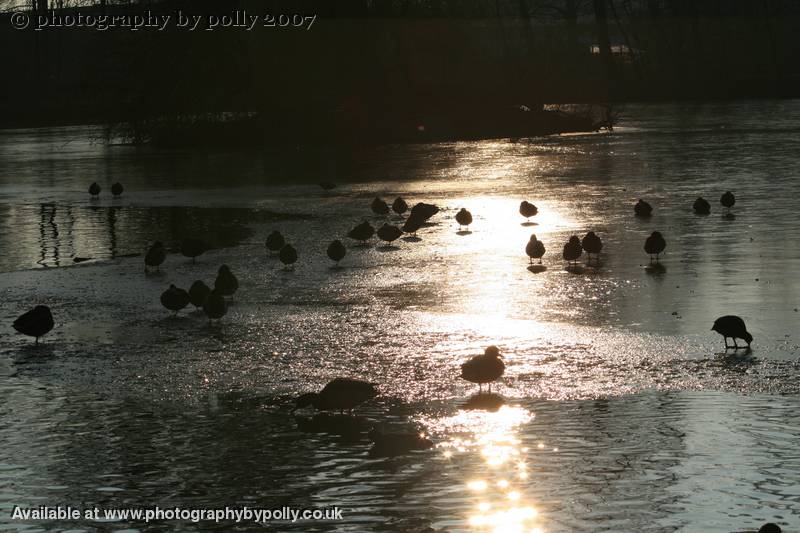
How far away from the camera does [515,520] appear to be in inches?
215

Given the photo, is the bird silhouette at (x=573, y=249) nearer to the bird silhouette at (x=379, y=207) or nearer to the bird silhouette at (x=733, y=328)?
the bird silhouette at (x=733, y=328)

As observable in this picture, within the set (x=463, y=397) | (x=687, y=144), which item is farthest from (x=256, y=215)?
(x=687, y=144)

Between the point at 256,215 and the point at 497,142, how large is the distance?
18.5 meters

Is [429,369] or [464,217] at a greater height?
[464,217]

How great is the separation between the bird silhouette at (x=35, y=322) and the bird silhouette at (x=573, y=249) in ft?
17.5

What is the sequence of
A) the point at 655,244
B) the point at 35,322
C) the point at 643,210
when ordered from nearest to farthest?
the point at 35,322
the point at 655,244
the point at 643,210

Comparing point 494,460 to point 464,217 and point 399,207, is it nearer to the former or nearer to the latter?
point 464,217

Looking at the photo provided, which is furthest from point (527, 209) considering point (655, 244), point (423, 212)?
point (655, 244)

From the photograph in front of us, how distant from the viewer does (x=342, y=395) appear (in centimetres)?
709

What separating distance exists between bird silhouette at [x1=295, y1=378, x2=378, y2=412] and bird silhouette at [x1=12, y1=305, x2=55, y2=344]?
3.31 m

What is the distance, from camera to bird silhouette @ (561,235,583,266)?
12414 millimetres

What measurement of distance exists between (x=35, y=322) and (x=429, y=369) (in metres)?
3.31

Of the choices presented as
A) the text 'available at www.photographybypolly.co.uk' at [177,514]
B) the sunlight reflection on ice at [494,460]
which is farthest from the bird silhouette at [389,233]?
the text 'available at www.photographybypolly.co.uk' at [177,514]

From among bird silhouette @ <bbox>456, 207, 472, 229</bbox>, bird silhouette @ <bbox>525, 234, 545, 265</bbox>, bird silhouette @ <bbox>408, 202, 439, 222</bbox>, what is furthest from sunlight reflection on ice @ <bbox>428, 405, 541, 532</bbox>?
bird silhouette @ <bbox>456, 207, 472, 229</bbox>
